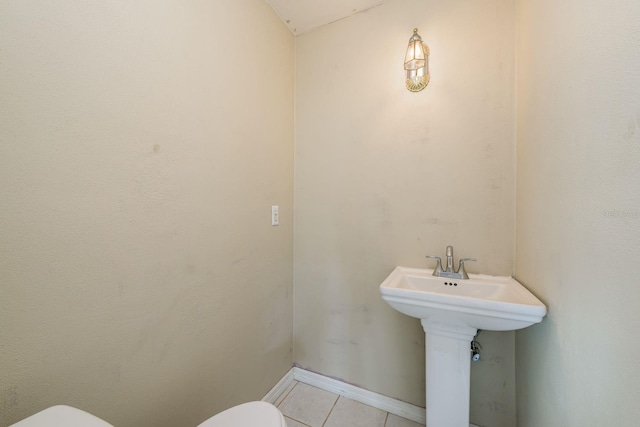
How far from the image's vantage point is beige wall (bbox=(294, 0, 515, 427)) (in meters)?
1.18

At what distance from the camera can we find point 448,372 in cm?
104

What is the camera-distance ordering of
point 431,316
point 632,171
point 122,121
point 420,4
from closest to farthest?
point 632,171 < point 122,121 < point 431,316 < point 420,4

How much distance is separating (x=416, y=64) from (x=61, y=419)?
1.86 meters

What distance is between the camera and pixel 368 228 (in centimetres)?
145

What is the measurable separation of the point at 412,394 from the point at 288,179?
154cm

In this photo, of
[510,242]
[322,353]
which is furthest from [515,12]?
[322,353]

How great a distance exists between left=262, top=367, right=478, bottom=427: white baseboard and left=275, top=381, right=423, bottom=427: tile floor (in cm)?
2

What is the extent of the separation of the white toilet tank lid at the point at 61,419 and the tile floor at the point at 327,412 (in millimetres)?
1123

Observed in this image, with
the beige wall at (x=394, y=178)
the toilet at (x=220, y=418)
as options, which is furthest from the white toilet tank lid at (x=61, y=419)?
the beige wall at (x=394, y=178)

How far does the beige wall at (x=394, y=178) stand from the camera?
1.18m

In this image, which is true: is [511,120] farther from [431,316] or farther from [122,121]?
[122,121]

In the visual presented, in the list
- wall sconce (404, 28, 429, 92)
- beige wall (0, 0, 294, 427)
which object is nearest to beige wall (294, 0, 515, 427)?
wall sconce (404, 28, 429, 92)

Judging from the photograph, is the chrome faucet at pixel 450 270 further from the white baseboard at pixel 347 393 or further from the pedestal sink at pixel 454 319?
the white baseboard at pixel 347 393

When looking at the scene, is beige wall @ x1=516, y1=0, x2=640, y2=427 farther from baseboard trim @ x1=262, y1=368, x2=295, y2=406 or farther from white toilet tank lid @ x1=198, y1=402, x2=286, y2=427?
baseboard trim @ x1=262, y1=368, x2=295, y2=406
